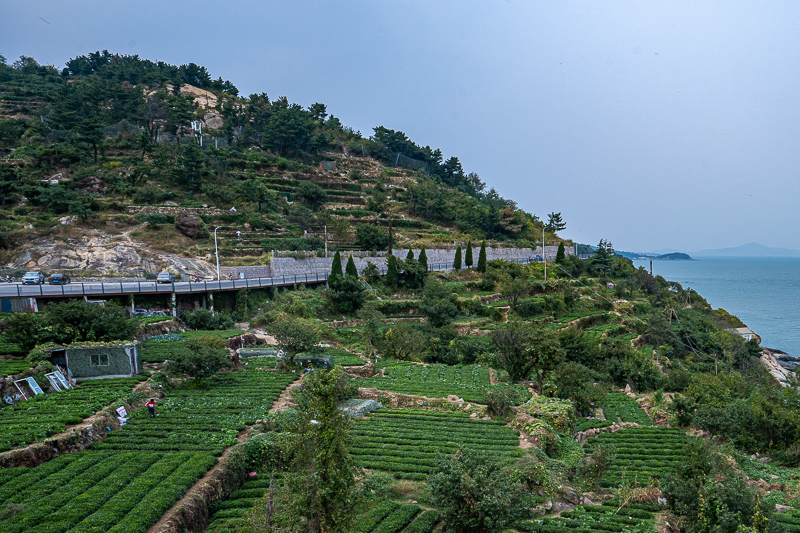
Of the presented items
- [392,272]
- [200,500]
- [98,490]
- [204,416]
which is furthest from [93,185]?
[200,500]

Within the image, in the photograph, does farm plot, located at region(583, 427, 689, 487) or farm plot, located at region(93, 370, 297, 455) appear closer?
farm plot, located at region(93, 370, 297, 455)

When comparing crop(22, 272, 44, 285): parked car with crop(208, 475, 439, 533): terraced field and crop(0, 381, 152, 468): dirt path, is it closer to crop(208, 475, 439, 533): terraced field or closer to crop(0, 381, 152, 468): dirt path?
crop(0, 381, 152, 468): dirt path

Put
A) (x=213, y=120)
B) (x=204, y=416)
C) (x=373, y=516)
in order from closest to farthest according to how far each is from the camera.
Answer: (x=373, y=516) → (x=204, y=416) → (x=213, y=120)

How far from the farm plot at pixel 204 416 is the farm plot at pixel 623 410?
19.8 metres

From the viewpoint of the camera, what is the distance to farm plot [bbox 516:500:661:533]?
13.3 metres

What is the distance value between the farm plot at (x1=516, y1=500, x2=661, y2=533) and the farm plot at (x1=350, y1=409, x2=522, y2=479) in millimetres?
3168

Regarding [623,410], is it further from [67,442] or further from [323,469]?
[67,442]

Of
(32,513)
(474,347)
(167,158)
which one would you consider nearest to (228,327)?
(474,347)

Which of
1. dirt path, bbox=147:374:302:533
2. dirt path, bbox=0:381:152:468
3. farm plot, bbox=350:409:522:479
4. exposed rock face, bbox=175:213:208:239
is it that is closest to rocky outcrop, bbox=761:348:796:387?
farm plot, bbox=350:409:522:479

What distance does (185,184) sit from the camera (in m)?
61.6

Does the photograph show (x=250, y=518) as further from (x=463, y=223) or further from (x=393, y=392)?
(x=463, y=223)

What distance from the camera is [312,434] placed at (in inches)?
392

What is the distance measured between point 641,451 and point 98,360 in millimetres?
26834

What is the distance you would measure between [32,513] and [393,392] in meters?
16.4
